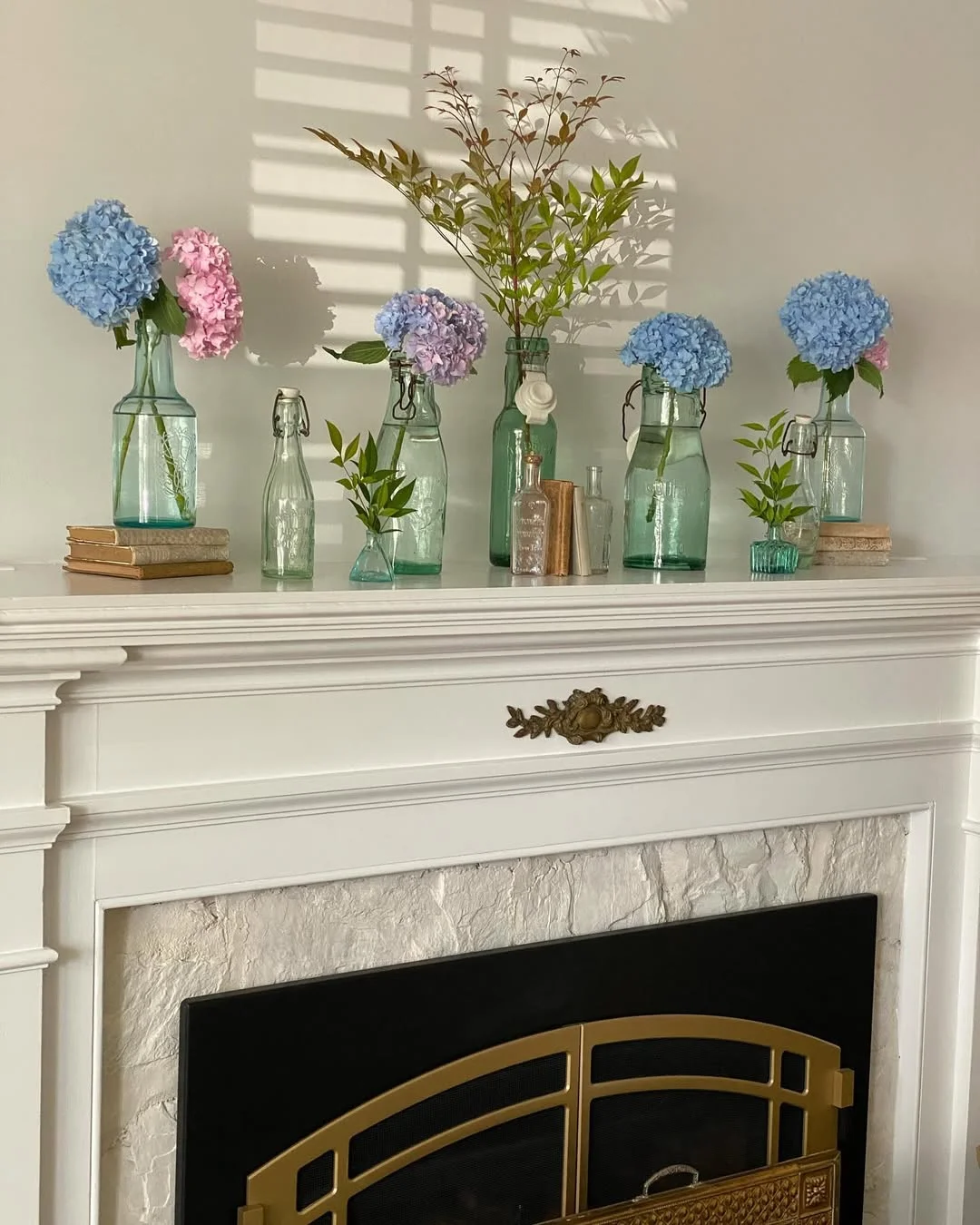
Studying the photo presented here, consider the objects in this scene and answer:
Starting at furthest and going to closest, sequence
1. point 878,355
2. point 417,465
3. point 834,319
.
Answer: point 878,355, point 834,319, point 417,465

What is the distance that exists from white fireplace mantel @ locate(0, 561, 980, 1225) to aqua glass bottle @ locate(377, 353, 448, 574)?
0.16 ft

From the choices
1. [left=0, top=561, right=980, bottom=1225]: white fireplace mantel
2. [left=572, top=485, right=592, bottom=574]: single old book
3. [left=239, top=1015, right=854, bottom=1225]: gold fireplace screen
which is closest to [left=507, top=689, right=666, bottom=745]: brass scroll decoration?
[left=0, top=561, right=980, bottom=1225]: white fireplace mantel

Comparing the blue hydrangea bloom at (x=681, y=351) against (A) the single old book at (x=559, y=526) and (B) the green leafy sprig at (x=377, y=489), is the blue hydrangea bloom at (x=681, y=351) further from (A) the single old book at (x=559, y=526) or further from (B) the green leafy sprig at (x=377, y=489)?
(B) the green leafy sprig at (x=377, y=489)

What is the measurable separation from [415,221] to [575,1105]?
1174 millimetres

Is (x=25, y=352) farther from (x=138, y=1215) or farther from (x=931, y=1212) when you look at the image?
(x=931, y=1212)

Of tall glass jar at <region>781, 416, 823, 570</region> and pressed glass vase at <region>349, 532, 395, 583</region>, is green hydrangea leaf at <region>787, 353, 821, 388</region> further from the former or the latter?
pressed glass vase at <region>349, 532, 395, 583</region>

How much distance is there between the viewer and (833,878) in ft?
6.46

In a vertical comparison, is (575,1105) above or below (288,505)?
below

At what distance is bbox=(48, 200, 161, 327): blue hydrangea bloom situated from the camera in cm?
146

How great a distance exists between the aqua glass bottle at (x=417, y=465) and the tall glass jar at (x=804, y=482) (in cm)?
54

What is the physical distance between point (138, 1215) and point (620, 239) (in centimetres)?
142

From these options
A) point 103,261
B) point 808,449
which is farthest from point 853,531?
point 103,261

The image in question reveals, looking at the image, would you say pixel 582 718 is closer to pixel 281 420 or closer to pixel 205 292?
pixel 281 420

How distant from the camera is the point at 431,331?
1604mm
